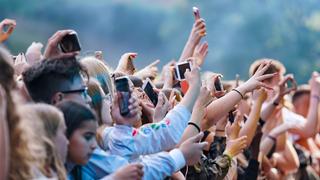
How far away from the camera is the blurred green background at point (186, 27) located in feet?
49.1

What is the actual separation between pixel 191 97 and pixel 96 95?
0.48 meters

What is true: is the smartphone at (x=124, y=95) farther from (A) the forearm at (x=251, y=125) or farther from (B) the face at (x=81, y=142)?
(A) the forearm at (x=251, y=125)

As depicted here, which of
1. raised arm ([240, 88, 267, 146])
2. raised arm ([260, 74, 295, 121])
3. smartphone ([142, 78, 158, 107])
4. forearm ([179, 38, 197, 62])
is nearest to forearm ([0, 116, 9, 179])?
smartphone ([142, 78, 158, 107])

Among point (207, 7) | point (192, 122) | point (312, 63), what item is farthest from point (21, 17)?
point (192, 122)

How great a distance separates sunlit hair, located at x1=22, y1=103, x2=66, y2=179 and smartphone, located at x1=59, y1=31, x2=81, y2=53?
115 centimetres

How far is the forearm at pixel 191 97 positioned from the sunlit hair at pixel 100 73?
47 centimetres

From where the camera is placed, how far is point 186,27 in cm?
1742

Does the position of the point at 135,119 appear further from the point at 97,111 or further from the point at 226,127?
the point at 226,127

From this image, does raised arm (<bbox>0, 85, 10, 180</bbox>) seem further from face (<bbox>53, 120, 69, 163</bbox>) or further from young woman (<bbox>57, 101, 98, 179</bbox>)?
young woman (<bbox>57, 101, 98, 179</bbox>)

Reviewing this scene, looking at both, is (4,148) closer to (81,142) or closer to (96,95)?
(81,142)

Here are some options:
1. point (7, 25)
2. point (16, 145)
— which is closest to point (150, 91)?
point (7, 25)

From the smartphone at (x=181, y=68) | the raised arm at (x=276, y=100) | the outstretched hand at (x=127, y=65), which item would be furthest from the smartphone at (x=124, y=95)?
the raised arm at (x=276, y=100)

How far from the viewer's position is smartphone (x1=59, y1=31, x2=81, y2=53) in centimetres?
492

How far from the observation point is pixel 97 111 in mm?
4723
